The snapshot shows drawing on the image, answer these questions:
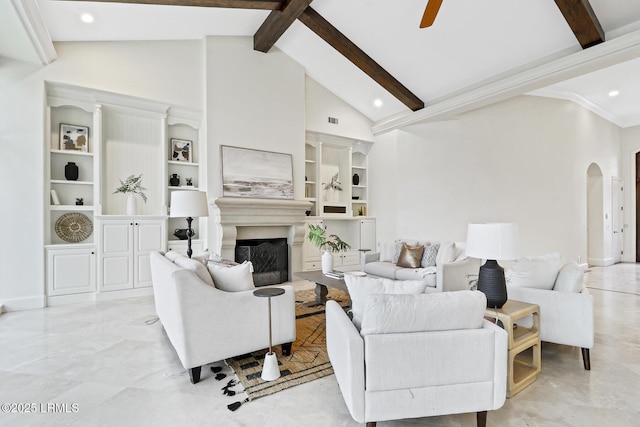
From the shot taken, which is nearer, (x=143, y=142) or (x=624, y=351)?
(x=624, y=351)

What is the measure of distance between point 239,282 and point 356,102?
526 centimetres

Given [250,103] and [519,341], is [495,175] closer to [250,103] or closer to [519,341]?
[519,341]

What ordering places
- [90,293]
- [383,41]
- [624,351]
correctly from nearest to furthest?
[624,351], [90,293], [383,41]

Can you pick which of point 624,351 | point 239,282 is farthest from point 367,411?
point 624,351

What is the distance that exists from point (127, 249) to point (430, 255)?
4.47 m

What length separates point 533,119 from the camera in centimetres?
615

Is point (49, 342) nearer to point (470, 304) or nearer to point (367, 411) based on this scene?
point (367, 411)

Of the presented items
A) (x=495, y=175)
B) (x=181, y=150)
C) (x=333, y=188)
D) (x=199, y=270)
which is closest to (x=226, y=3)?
(x=181, y=150)

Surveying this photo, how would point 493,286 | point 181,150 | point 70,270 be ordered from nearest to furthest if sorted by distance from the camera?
point 493,286 < point 70,270 < point 181,150

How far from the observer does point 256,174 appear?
5.52 metres

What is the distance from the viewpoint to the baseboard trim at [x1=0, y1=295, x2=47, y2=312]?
3902 millimetres

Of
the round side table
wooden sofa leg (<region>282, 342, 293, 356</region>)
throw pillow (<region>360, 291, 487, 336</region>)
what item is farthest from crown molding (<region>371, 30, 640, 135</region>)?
wooden sofa leg (<region>282, 342, 293, 356</region>)

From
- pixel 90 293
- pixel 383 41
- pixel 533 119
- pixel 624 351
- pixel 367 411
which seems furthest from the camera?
pixel 533 119

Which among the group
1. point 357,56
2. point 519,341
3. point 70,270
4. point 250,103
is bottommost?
point 519,341
